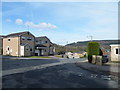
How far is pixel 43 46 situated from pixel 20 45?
10.0 meters

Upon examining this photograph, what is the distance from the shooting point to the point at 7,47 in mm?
47656

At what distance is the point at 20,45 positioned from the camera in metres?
44.0

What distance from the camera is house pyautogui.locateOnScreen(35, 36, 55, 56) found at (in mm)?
50312

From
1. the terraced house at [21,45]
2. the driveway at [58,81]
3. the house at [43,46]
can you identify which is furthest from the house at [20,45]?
the driveway at [58,81]

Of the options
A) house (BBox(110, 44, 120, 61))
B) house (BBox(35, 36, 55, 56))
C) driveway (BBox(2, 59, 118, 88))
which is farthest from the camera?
house (BBox(35, 36, 55, 56))

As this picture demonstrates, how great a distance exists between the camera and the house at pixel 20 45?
44.1m

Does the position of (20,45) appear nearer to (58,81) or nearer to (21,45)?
(21,45)

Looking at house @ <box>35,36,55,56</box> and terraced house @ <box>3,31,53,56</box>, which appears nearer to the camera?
terraced house @ <box>3,31,53,56</box>

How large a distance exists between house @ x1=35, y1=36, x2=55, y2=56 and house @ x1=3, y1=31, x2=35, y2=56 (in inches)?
104

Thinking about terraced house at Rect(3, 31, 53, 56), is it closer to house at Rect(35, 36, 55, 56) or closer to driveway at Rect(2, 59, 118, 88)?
house at Rect(35, 36, 55, 56)

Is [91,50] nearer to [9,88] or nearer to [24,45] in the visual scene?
[9,88]

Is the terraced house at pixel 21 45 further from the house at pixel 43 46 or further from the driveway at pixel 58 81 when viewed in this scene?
the driveway at pixel 58 81

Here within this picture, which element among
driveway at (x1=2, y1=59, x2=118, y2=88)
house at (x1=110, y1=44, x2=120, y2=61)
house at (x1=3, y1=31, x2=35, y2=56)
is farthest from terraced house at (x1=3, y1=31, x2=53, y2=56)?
driveway at (x1=2, y1=59, x2=118, y2=88)

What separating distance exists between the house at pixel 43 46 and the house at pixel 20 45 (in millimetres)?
2634
